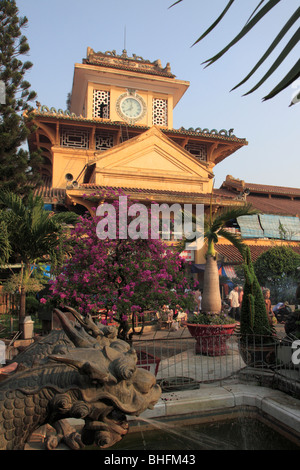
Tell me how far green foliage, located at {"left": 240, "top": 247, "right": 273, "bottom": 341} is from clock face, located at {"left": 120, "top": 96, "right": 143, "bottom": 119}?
17.5m

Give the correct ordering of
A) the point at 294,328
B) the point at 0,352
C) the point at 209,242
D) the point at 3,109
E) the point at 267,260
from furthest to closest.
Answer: the point at 267,260, the point at 3,109, the point at 209,242, the point at 0,352, the point at 294,328

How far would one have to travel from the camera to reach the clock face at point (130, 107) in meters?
21.6

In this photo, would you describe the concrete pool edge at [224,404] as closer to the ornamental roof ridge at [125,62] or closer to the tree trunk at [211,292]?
the tree trunk at [211,292]

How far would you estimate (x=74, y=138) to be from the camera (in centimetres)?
2050

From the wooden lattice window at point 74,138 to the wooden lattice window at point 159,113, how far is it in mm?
4748

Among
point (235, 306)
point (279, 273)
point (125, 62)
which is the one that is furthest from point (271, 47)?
point (125, 62)

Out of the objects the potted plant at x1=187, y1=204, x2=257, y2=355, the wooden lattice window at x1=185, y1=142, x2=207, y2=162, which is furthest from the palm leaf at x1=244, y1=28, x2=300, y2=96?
the wooden lattice window at x1=185, y1=142, x2=207, y2=162

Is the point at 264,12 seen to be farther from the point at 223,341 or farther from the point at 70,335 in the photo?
the point at 223,341

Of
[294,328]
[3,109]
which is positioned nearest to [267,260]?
[294,328]

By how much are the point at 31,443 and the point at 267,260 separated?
52.7 feet

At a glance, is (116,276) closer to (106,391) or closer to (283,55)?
(106,391)

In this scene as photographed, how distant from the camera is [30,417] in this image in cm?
185

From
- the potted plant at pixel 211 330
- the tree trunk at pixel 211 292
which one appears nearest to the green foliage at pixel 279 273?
the tree trunk at pixel 211 292

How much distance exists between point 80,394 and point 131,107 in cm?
2192
